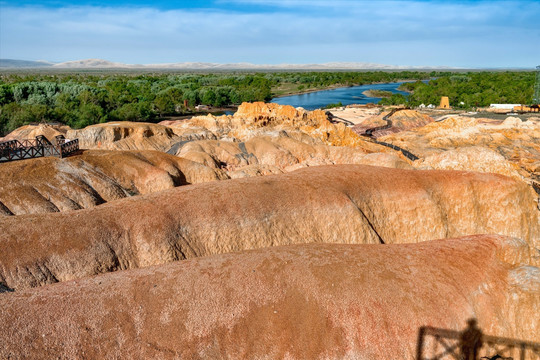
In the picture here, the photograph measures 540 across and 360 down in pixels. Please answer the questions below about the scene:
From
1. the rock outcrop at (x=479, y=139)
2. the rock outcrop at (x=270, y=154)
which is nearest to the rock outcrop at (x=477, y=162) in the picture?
the rock outcrop at (x=270, y=154)

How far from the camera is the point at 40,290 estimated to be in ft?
43.9

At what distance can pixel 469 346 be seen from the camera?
14.1 m

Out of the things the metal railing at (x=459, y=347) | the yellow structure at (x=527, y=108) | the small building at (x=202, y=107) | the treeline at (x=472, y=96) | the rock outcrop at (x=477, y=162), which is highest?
the treeline at (x=472, y=96)

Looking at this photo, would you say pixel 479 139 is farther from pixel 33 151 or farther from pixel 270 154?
pixel 33 151

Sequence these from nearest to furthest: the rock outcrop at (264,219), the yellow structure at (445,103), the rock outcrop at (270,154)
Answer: the rock outcrop at (264,219) < the rock outcrop at (270,154) < the yellow structure at (445,103)

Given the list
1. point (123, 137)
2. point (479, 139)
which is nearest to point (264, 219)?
point (123, 137)

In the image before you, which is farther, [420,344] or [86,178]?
[86,178]

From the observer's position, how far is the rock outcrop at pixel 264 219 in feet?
57.1

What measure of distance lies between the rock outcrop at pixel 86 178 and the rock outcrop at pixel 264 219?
21.1 ft

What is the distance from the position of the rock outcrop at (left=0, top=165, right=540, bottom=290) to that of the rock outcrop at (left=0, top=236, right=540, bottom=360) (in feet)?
11.9

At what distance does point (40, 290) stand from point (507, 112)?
117 m

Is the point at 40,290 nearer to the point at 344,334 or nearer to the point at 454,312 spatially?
the point at 344,334

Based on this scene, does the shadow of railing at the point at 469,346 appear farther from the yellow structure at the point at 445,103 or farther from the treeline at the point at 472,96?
the yellow structure at the point at 445,103

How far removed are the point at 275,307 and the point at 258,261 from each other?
7.90 ft
